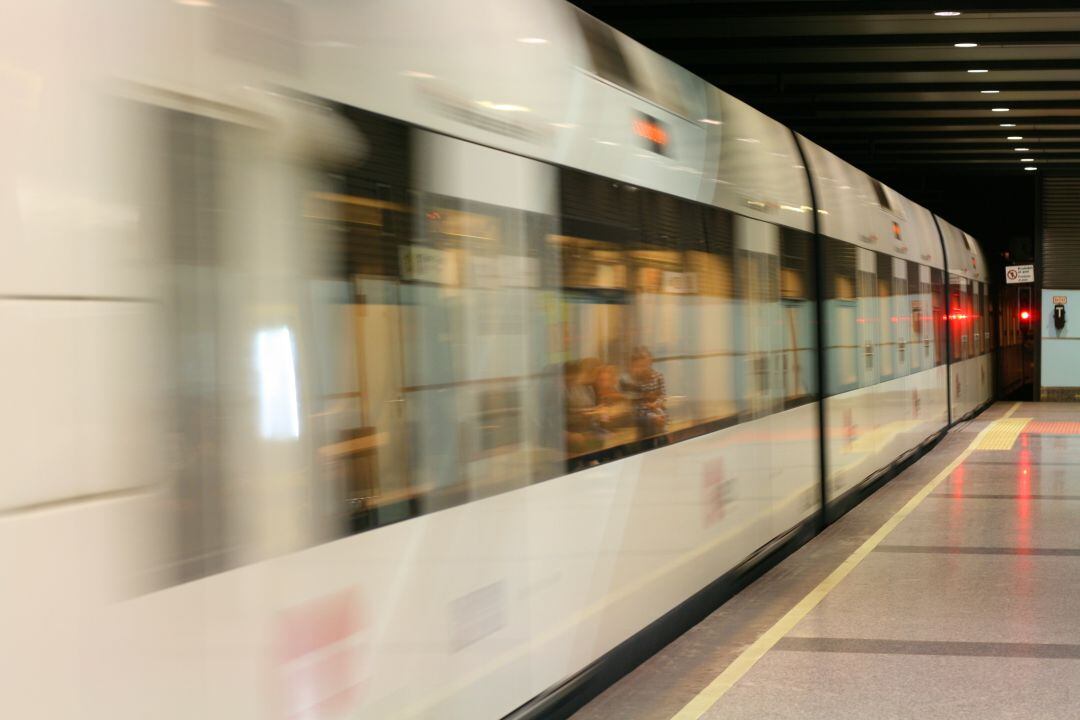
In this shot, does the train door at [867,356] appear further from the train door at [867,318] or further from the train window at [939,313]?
the train window at [939,313]

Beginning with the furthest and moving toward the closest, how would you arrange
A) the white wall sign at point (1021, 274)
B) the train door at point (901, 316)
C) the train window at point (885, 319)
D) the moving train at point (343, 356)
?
the white wall sign at point (1021, 274)
the train door at point (901, 316)
the train window at point (885, 319)
the moving train at point (343, 356)

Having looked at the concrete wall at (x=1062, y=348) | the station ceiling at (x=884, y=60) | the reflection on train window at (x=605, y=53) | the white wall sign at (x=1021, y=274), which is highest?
the station ceiling at (x=884, y=60)

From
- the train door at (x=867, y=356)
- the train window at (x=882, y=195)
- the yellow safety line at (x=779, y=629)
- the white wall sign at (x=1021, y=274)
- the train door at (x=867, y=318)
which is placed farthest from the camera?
the white wall sign at (x=1021, y=274)

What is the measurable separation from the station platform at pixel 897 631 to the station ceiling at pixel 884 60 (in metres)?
5.10

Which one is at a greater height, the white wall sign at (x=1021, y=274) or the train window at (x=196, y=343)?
the white wall sign at (x=1021, y=274)

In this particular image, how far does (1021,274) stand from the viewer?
2817cm

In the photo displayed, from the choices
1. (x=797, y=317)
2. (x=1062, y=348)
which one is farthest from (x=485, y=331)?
(x=1062, y=348)

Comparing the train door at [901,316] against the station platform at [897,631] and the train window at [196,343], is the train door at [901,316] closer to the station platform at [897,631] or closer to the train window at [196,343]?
the station platform at [897,631]

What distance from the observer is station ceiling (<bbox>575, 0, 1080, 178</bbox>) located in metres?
13.1

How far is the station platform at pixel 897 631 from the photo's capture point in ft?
19.2

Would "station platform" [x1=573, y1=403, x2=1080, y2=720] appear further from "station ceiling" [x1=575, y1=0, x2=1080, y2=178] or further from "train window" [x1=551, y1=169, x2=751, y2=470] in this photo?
"station ceiling" [x1=575, y1=0, x2=1080, y2=178]

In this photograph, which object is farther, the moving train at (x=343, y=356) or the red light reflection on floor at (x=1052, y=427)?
the red light reflection on floor at (x=1052, y=427)

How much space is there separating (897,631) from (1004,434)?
14.5 m

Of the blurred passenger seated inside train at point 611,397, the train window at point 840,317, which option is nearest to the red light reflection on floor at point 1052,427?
the train window at point 840,317
